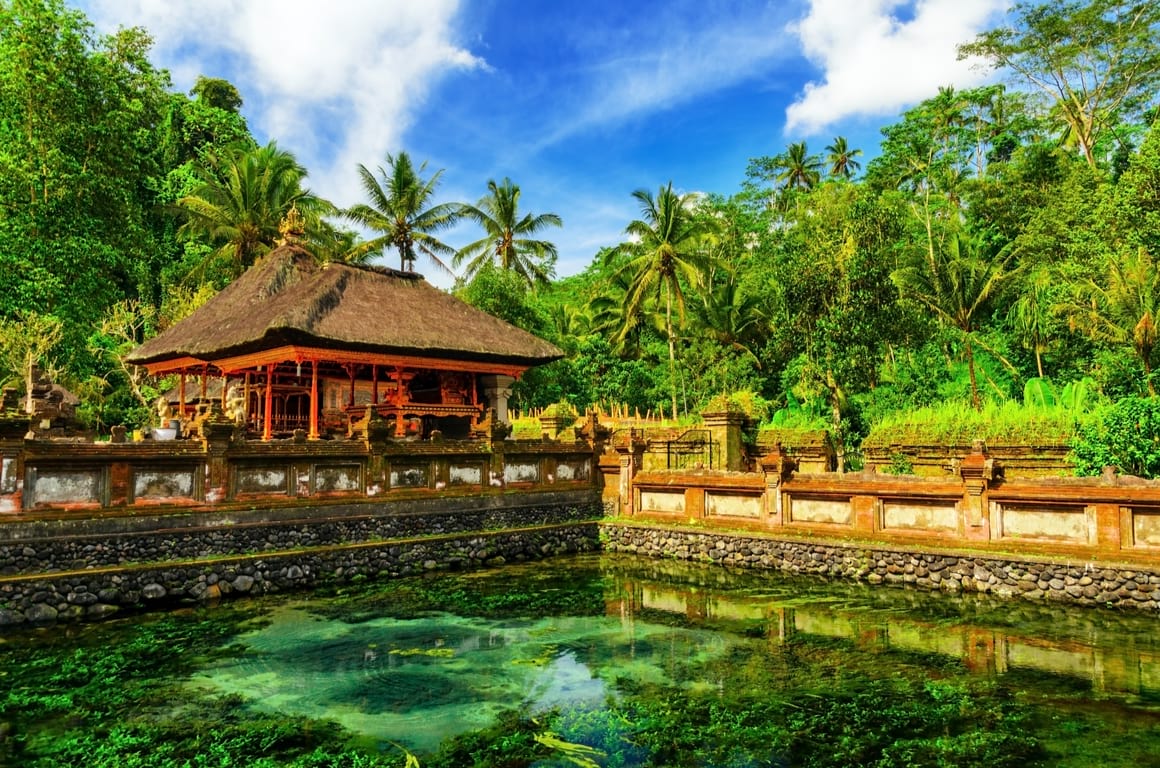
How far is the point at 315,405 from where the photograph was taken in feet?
58.6

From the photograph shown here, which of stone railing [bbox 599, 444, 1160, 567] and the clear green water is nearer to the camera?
the clear green water

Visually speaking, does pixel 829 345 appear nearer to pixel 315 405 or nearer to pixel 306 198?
pixel 315 405

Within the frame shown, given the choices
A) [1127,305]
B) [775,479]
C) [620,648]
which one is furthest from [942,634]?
[1127,305]

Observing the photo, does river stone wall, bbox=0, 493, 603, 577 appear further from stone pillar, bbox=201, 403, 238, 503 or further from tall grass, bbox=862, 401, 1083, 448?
tall grass, bbox=862, 401, 1083, 448

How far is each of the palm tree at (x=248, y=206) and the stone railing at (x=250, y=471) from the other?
64.1 ft

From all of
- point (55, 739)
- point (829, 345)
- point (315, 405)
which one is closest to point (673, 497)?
point (829, 345)

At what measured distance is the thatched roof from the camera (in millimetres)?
17391

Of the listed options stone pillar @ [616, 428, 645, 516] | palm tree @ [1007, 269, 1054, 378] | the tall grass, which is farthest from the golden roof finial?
palm tree @ [1007, 269, 1054, 378]

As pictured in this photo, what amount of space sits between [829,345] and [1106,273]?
7.16 meters

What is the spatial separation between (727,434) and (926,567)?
7270 mm

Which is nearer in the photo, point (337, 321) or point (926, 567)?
point (926, 567)

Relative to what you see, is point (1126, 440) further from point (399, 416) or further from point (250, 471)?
point (399, 416)

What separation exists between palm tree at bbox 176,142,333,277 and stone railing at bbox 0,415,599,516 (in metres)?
19.5

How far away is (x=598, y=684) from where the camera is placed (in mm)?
7672
